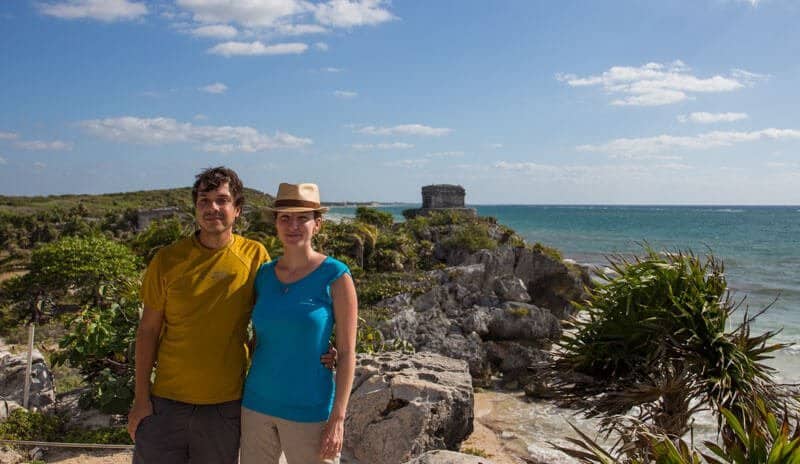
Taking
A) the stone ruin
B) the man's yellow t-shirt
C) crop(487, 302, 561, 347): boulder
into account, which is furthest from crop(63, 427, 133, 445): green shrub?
the stone ruin

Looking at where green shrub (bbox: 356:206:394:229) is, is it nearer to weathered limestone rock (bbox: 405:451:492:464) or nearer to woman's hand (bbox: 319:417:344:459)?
weathered limestone rock (bbox: 405:451:492:464)

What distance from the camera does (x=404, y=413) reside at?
5371 mm

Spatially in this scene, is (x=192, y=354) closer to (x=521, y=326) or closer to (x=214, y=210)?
(x=214, y=210)


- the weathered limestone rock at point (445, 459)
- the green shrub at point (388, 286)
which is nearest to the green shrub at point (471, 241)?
the green shrub at point (388, 286)

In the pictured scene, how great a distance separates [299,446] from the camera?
260cm

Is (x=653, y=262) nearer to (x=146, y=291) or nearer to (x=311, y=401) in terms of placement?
(x=311, y=401)

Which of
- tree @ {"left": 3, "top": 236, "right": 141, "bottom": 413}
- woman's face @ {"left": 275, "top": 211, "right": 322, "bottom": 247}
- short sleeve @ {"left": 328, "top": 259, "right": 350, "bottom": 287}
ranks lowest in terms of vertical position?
tree @ {"left": 3, "top": 236, "right": 141, "bottom": 413}

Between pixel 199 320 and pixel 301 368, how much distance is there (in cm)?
54

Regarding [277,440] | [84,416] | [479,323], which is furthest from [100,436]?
[479,323]

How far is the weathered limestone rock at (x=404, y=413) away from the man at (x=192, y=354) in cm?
273

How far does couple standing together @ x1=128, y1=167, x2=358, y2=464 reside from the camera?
2592 millimetres

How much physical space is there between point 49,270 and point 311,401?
12965 millimetres

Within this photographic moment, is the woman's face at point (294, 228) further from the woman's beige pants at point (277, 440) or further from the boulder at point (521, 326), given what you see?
the boulder at point (521, 326)

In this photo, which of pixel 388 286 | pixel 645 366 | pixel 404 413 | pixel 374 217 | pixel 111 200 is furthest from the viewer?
pixel 111 200
